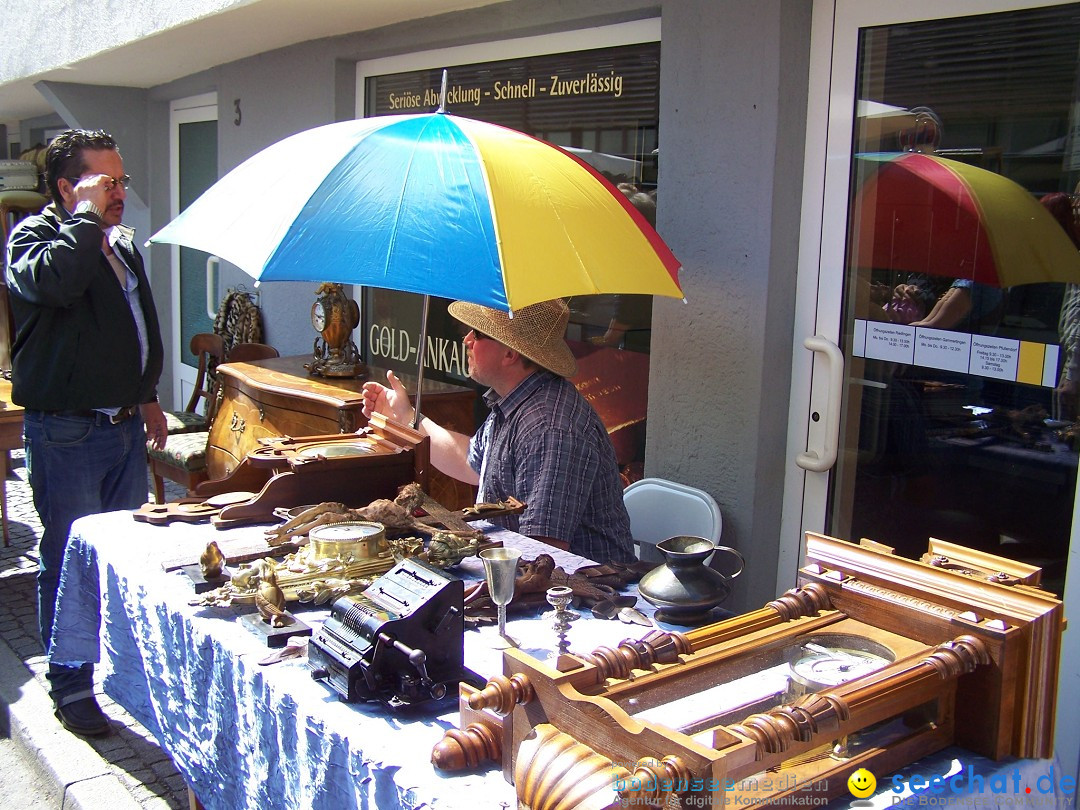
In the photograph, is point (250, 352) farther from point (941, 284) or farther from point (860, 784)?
point (860, 784)

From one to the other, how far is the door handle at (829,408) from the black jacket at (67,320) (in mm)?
2459

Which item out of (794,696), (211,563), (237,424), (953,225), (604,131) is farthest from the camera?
(237,424)

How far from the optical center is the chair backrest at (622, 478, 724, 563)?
140 inches

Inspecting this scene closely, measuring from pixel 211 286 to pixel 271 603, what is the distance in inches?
225

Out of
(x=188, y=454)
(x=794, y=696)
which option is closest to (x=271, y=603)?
(x=794, y=696)

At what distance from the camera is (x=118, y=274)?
145 inches

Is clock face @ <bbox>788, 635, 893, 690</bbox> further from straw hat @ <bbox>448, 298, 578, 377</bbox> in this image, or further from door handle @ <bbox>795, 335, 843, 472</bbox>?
door handle @ <bbox>795, 335, 843, 472</bbox>

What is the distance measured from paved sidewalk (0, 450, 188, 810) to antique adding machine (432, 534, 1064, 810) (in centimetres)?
207

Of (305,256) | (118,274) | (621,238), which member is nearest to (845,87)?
(621,238)

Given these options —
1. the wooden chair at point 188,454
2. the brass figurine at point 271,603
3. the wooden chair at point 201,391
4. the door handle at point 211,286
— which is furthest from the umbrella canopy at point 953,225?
the door handle at point 211,286

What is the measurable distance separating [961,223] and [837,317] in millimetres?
536

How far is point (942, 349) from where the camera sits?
314 centimetres

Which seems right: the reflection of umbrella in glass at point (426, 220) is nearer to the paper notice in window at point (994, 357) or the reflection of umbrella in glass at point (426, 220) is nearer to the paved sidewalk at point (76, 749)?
the paper notice in window at point (994, 357)

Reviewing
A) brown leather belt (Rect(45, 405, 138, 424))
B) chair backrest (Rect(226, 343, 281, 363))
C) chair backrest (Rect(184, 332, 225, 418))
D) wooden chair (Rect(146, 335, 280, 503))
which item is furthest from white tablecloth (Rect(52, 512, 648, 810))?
chair backrest (Rect(184, 332, 225, 418))
